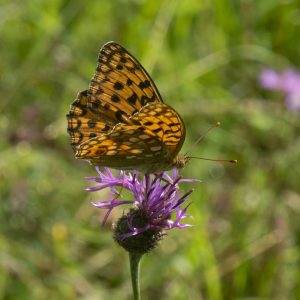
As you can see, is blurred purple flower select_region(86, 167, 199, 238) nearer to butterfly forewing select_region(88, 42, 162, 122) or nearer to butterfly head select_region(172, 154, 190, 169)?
butterfly head select_region(172, 154, 190, 169)

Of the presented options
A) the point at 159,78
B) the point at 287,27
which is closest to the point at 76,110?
the point at 159,78

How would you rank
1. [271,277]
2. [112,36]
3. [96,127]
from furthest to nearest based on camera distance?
[112,36], [271,277], [96,127]

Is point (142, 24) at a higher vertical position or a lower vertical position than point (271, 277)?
higher

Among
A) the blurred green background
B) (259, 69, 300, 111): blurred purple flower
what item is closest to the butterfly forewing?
the blurred green background

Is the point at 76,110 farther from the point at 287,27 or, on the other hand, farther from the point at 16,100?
the point at 287,27

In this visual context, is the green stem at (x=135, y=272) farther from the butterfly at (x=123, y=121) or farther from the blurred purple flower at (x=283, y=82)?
the blurred purple flower at (x=283, y=82)
